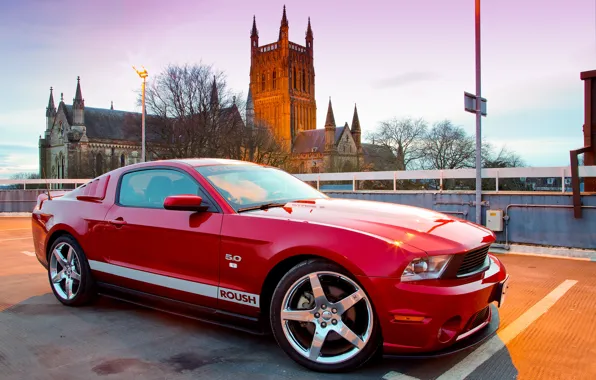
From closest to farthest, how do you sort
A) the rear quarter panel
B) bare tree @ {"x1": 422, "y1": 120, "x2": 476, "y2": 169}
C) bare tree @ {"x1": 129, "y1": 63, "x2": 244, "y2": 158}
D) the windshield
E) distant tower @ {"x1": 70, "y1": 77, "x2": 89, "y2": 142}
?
the windshield, the rear quarter panel, bare tree @ {"x1": 129, "y1": 63, "x2": 244, "y2": 158}, bare tree @ {"x1": 422, "y1": 120, "x2": 476, "y2": 169}, distant tower @ {"x1": 70, "y1": 77, "x2": 89, "y2": 142}

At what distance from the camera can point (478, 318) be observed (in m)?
3.30

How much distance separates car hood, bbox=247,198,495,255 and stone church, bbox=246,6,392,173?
338 feet

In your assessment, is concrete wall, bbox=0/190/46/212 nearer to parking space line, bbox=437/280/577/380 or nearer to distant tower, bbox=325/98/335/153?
parking space line, bbox=437/280/577/380

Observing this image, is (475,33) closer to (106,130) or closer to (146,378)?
(146,378)

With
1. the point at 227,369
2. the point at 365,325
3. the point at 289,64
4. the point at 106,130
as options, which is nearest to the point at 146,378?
the point at 227,369

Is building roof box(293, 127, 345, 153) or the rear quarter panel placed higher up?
building roof box(293, 127, 345, 153)

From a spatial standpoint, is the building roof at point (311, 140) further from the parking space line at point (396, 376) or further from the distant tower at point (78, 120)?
the parking space line at point (396, 376)

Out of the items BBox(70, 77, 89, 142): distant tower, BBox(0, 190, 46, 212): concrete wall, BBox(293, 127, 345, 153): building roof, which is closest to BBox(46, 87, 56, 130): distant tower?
BBox(70, 77, 89, 142): distant tower

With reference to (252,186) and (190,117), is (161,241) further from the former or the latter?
(190,117)

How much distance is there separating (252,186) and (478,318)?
2.17 metres

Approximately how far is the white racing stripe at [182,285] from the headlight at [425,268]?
116cm

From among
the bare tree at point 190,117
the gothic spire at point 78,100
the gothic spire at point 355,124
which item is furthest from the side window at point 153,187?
the gothic spire at point 355,124

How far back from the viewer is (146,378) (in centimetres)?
324

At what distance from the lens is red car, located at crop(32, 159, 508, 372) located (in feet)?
9.95
